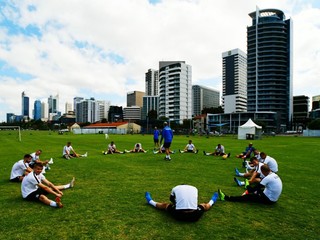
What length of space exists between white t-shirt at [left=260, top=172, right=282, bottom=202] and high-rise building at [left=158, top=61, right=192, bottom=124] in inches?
5646

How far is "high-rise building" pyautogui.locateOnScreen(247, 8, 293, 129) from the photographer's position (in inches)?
5497

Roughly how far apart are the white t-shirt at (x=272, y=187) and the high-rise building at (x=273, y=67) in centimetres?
14339

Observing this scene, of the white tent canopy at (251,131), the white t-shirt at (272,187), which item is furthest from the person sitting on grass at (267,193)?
the white tent canopy at (251,131)

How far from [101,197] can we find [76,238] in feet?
9.42

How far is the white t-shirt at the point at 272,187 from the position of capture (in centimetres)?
749

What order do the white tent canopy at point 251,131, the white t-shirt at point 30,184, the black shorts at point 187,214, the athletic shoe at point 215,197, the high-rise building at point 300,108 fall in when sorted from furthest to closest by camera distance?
the high-rise building at point 300,108
the white tent canopy at point 251,131
the white t-shirt at point 30,184
the athletic shoe at point 215,197
the black shorts at point 187,214

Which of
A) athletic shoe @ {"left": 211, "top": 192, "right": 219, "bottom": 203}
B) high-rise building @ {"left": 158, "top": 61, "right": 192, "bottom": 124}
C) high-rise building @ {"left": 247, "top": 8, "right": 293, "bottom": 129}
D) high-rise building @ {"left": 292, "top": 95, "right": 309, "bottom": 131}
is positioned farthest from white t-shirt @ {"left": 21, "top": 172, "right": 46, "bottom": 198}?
high-rise building @ {"left": 292, "top": 95, "right": 309, "bottom": 131}

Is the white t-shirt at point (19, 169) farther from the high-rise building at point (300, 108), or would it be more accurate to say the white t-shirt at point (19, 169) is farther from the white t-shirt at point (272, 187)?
the high-rise building at point (300, 108)

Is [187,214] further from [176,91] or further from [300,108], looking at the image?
[300,108]

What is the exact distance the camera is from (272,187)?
24.6 feet

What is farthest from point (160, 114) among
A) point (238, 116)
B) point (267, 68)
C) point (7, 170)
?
point (7, 170)

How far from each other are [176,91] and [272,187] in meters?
148

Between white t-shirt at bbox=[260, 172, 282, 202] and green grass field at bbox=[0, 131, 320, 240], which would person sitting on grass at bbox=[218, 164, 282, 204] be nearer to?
white t-shirt at bbox=[260, 172, 282, 202]

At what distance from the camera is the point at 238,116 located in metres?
131
